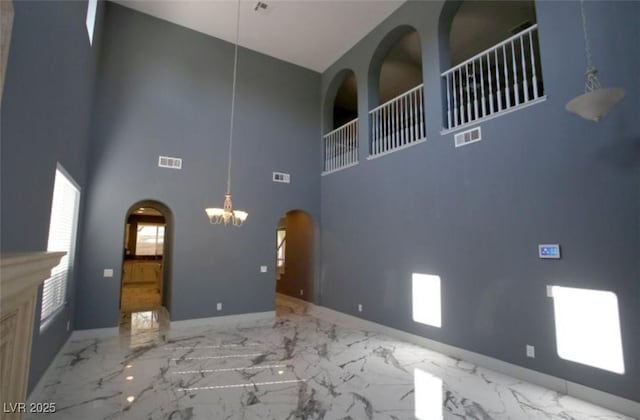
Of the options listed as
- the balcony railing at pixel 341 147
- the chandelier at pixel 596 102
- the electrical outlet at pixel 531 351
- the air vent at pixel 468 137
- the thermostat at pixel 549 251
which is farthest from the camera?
the balcony railing at pixel 341 147

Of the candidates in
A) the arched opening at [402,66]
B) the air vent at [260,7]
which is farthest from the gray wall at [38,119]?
the arched opening at [402,66]

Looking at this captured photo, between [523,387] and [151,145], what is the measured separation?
6724 millimetres

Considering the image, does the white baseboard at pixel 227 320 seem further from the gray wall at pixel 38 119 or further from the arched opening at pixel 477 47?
the arched opening at pixel 477 47

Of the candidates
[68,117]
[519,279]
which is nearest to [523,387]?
[519,279]

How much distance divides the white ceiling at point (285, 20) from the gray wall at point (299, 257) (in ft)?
12.8

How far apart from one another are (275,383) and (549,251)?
3392 millimetres

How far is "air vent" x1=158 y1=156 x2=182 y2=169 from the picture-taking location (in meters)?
5.94

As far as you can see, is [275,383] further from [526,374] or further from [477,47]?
[477,47]

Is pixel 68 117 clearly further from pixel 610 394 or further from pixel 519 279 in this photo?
pixel 610 394

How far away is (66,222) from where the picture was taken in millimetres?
4363

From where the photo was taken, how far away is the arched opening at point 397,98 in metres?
5.59

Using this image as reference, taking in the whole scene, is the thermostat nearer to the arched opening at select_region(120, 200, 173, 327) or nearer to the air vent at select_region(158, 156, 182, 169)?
the air vent at select_region(158, 156, 182, 169)

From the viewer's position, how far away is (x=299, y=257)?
27.3 feet

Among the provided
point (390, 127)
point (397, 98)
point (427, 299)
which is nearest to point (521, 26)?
point (397, 98)
